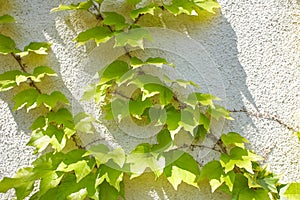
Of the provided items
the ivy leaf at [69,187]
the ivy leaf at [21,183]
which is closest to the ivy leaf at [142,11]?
the ivy leaf at [69,187]

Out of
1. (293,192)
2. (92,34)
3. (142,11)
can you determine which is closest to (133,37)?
(142,11)

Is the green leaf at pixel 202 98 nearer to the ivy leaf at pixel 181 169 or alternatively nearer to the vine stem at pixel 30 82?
the ivy leaf at pixel 181 169

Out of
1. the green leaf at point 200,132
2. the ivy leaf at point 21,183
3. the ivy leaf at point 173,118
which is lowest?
the ivy leaf at point 21,183

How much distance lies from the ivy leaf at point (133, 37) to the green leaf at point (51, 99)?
42cm

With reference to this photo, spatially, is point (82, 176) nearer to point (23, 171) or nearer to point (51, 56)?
point (23, 171)

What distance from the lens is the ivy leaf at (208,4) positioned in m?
1.90

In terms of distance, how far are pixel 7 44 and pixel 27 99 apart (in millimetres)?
344


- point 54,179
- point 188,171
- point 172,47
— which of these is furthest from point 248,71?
point 54,179

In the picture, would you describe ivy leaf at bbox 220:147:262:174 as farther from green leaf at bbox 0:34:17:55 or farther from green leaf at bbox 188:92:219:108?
green leaf at bbox 0:34:17:55

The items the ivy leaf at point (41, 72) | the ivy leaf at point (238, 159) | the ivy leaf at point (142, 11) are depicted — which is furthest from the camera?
the ivy leaf at point (41, 72)

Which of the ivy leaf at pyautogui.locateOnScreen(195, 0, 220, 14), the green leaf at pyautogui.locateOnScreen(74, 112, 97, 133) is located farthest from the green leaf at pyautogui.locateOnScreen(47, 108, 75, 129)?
the ivy leaf at pyautogui.locateOnScreen(195, 0, 220, 14)

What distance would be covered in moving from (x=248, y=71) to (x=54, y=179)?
3.70ft

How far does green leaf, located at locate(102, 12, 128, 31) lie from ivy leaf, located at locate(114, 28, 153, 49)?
0.16 feet

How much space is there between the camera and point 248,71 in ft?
6.30
